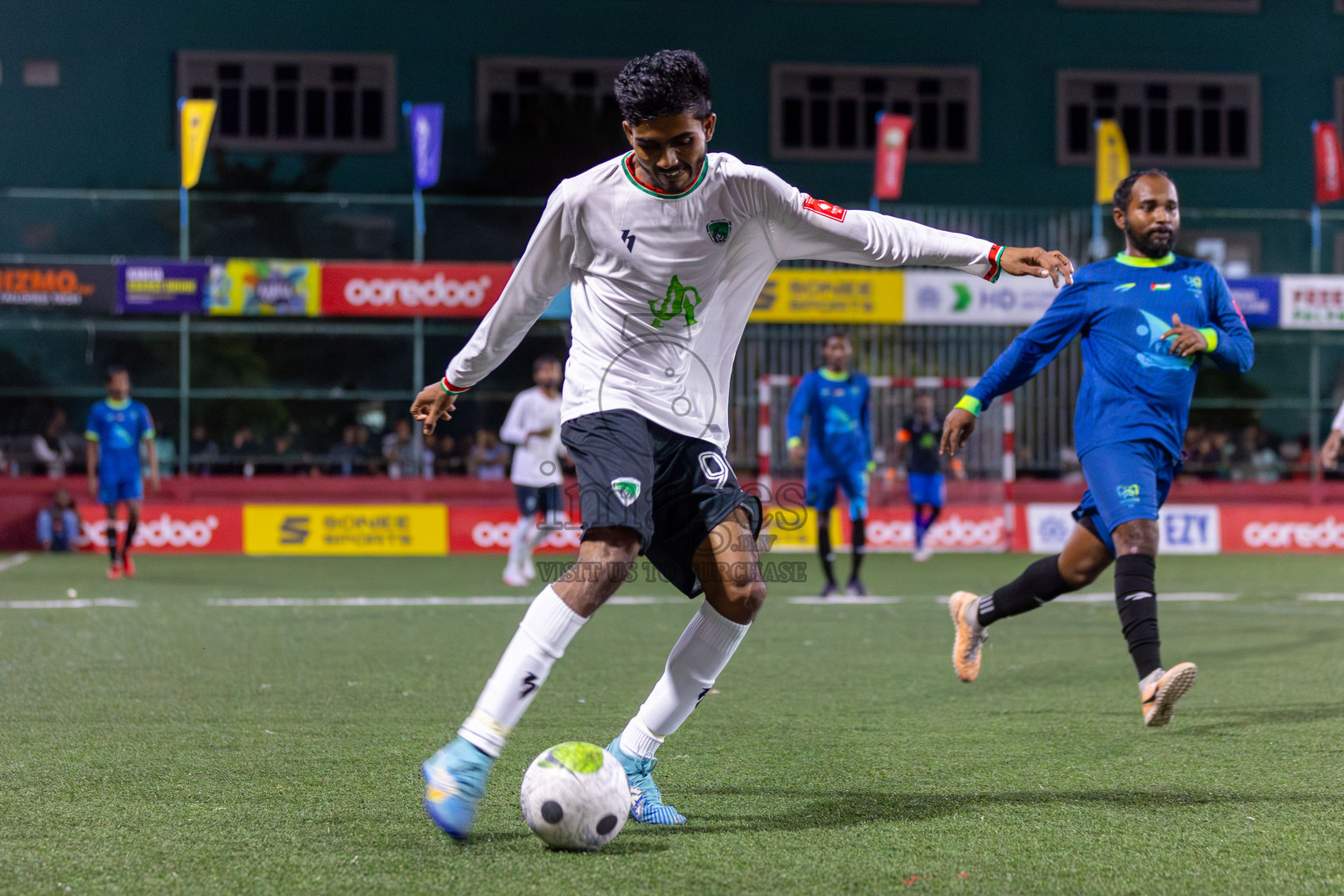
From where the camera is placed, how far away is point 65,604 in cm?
1048

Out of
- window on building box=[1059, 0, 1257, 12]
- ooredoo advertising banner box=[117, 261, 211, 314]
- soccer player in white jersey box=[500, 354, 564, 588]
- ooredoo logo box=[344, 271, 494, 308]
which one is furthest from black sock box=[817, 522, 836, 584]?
window on building box=[1059, 0, 1257, 12]

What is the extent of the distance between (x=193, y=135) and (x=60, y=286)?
2.69 meters

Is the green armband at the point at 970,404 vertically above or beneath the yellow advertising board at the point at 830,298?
beneath

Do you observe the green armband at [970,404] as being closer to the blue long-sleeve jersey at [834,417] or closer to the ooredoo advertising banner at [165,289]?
the blue long-sleeve jersey at [834,417]

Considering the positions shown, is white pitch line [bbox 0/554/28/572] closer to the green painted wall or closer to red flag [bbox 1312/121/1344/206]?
the green painted wall

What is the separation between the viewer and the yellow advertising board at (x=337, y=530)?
678 inches

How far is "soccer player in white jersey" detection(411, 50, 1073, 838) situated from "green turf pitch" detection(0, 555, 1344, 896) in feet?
1.26

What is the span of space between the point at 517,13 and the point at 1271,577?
1869cm

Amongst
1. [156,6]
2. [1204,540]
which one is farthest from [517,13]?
[1204,540]

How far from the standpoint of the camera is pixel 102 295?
1792 centimetres

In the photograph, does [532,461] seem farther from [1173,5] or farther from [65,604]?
[1173,5]

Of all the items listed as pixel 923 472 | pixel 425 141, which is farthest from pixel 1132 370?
pixel 425 141

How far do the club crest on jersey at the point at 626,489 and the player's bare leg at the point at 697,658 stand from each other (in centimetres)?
29

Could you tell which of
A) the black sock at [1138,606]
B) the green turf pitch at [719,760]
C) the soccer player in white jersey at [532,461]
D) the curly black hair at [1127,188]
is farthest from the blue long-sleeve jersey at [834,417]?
the black sock at [1138,606]
